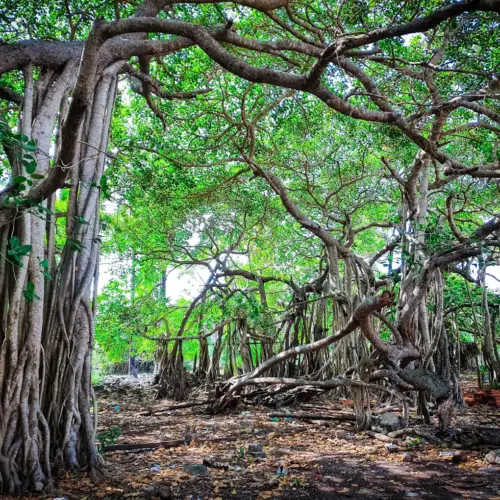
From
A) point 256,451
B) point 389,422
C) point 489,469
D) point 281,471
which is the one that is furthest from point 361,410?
point 281,471

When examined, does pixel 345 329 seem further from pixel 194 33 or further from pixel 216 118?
pixel 216 118

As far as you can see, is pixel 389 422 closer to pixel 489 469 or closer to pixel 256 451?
pixel 489 469

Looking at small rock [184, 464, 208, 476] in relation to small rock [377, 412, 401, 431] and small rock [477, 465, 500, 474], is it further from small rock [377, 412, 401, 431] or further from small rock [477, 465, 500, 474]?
small rock [377, 412, 401, 431]

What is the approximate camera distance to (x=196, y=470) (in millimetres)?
3537

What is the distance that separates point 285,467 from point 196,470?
0.70 m

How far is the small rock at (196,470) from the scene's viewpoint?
3502 mm

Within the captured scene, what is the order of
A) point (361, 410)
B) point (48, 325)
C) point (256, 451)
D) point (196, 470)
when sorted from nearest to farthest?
point (48, 325), point (196, 470), point (256, 451), point (361, 410)

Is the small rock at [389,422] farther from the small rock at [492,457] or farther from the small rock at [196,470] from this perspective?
the small rock at [196,470]

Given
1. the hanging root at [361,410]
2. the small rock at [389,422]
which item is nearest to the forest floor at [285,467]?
the hanging root at [361,410]

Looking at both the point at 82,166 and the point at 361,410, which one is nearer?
the point at 82,166

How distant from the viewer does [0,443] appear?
2.84 metres

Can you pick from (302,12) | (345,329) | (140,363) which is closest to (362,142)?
(302,12)

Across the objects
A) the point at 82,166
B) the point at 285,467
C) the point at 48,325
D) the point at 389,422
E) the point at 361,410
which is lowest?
the point at 285,467

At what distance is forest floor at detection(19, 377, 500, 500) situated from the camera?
3115 millimetres
